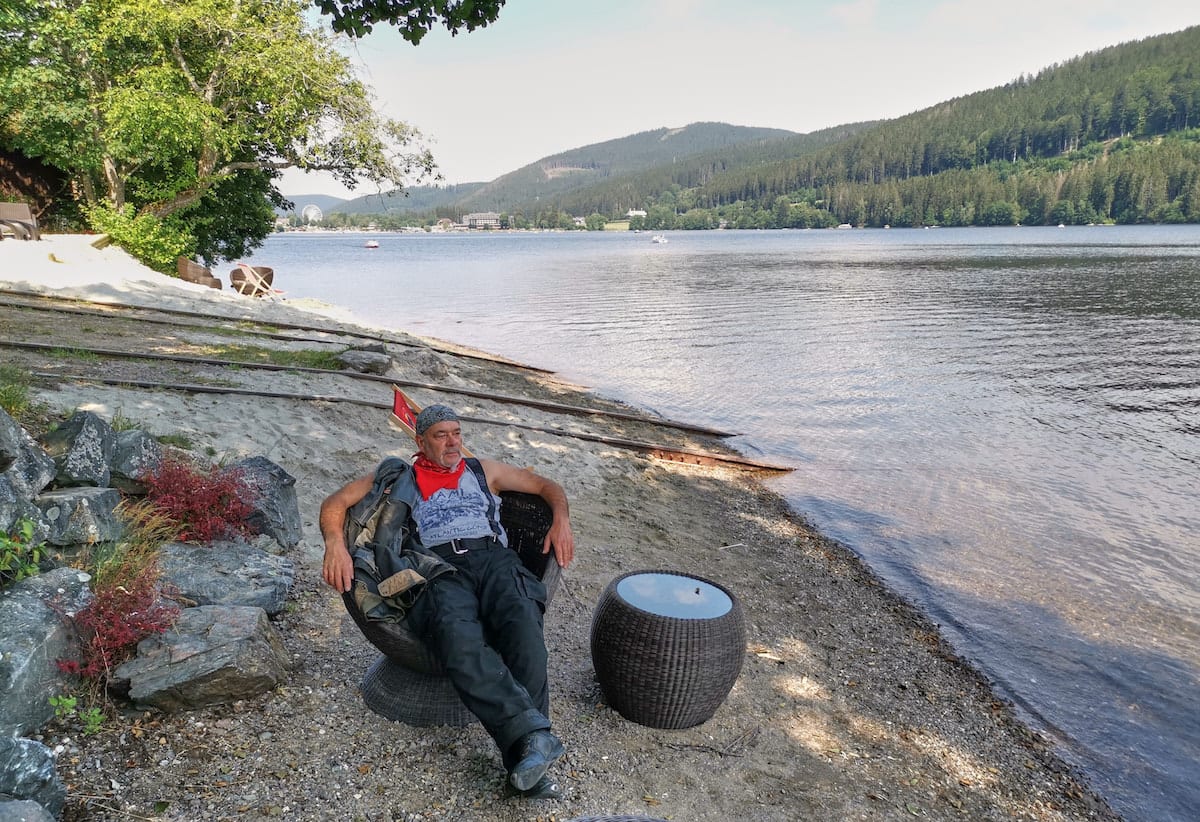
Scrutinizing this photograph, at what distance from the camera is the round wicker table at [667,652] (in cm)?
445

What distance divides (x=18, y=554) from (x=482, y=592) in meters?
2.27

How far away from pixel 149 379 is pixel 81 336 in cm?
385

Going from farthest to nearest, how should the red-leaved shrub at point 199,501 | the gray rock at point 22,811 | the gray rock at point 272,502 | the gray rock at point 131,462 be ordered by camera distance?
the gray rock at point 272,502 < the gray rock at point 131,462 < the red-leaved shrub at point 199,501 < the gray rock at point 22,811

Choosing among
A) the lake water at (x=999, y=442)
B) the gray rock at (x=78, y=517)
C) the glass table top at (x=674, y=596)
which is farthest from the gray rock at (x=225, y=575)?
the lake water at (x=999, y=442)

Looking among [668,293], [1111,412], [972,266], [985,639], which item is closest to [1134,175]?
[972,266]

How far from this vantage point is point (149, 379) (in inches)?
365

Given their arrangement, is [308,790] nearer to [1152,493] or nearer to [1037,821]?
[1037,821]

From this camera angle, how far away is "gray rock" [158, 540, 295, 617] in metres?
4.71

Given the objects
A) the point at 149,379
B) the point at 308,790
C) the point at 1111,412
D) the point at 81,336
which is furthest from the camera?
the point at 1111,412

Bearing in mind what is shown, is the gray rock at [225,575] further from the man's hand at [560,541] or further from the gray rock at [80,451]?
the man's hand at [560,541]

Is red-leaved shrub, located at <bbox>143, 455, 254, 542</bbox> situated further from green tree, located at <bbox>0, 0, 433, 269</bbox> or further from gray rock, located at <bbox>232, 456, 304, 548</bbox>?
green tree, located at <bbox>0, 0, 433, 269</bbox>

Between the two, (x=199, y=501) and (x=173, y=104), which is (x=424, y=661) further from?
(x=173, y=104)

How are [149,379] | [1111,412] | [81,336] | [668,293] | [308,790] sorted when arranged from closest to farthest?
[308,790], [149,379], [81,336], [1111,412], [668,293]

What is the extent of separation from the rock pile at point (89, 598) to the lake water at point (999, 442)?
5278 mm
